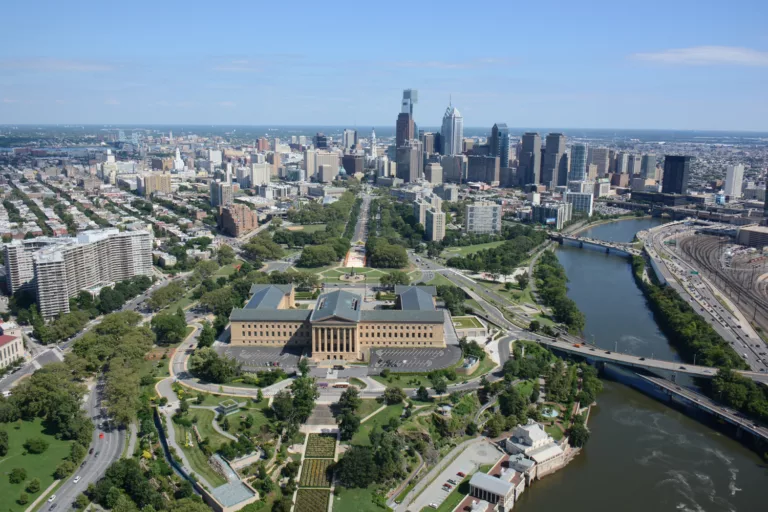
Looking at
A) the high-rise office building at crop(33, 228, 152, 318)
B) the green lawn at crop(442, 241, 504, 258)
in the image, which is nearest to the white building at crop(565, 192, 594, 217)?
the green lawn at crop(442, 241, 504, 258)

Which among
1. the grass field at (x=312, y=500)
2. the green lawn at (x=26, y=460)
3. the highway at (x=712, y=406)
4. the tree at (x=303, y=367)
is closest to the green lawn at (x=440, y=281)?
the tree at (x=303, y=367)

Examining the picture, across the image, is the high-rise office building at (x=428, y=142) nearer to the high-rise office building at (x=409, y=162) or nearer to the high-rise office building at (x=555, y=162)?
the high-rise office building at (x=409, y=162)

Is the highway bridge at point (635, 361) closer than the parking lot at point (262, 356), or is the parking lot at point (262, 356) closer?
the highway bridge at point (635, 361)

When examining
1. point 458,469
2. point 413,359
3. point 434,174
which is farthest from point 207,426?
point 434,174

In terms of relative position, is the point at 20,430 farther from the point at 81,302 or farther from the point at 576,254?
the point at 576,254

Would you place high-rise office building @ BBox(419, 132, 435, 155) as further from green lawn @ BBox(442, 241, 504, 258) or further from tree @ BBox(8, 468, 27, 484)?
tree @ BBox(8, 468, 27, 484)

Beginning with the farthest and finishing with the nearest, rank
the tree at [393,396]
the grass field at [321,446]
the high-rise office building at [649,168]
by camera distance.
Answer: the high-rise office building at [649,168]
the tree at [393,396]
the grass field at [321,446]

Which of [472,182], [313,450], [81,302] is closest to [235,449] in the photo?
[313,450]
